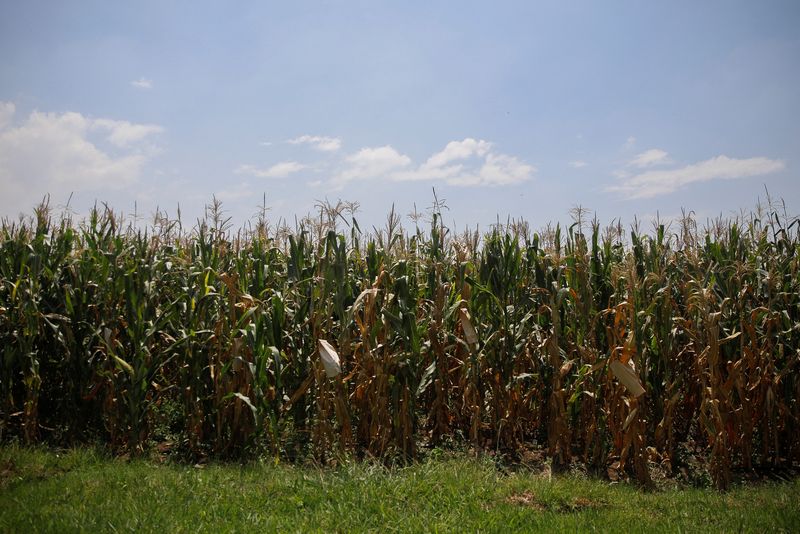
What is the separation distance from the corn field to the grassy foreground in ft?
1.67

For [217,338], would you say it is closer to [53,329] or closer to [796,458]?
[53,329]

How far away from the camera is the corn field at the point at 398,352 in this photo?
214 inches

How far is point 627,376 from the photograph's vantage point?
511 cm

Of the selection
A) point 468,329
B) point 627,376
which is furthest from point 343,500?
point 627,376

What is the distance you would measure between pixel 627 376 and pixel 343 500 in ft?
8.80

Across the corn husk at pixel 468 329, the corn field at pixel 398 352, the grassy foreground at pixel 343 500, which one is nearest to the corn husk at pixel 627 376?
the corn field at pixel 398 352

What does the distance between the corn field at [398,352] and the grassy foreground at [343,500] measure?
51 centimetres

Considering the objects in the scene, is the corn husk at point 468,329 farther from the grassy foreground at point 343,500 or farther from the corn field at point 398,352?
the grassy foreground at point 343,500

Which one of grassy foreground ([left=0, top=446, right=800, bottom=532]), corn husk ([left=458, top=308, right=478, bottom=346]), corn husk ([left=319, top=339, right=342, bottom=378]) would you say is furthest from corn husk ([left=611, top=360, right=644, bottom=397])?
corn husk ([left=319, top=339, right=342, bottom=378])

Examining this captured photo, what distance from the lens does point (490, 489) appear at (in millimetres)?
4676

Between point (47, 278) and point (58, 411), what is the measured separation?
1.37 meters

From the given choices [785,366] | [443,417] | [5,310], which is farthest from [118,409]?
[785,366]

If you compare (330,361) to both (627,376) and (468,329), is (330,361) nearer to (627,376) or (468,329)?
(468,329)

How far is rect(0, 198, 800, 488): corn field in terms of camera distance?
17.9ft
